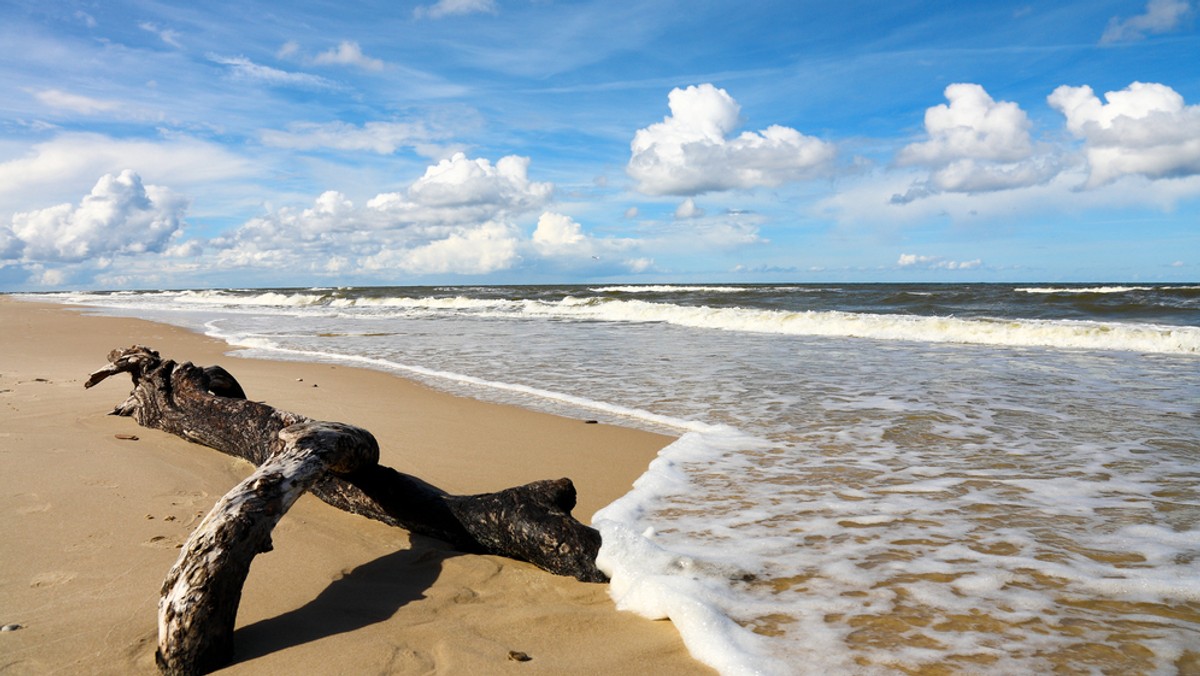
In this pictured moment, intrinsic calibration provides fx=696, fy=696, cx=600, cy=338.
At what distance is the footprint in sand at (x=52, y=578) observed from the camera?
9.47 ft

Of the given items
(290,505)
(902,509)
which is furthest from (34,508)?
(902,509)

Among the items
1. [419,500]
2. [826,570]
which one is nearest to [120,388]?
[419,500]

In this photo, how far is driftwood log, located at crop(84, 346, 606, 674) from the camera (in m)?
2.42

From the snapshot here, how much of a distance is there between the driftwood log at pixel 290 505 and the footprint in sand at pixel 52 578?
81cm

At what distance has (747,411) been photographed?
6973 millimetres

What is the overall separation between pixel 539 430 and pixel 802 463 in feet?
7.95

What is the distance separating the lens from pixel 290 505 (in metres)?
2.90

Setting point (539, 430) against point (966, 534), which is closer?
point (966, 534)

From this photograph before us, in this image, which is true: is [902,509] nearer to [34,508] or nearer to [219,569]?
[219,569]

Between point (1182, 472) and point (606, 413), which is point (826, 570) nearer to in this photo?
point (1182, 472)

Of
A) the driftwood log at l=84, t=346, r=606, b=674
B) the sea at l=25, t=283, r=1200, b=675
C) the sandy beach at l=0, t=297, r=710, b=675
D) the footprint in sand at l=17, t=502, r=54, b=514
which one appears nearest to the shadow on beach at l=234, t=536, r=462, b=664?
the sandy beach at l=0, t=297, r=710, b=675

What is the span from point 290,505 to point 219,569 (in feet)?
1.45

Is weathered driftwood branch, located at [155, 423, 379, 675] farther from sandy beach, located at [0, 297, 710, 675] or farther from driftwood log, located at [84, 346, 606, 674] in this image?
sandy beach, located at [0, 297, 710, 675]

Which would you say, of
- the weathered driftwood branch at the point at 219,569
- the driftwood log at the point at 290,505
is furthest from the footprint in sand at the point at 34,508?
the weathered driftwood branch at the point at 219,569
